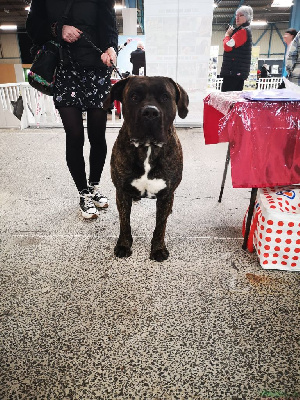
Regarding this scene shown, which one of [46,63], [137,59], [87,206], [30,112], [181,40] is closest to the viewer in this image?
[46,63]

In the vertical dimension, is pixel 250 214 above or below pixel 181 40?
below

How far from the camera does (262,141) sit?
5.20ft

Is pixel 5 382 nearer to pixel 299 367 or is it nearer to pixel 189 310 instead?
pixel 189 310

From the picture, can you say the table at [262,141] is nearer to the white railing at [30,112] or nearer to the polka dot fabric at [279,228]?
the polka dot fabric at [279,228]

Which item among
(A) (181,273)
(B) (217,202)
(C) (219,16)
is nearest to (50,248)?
(A) (181,273)

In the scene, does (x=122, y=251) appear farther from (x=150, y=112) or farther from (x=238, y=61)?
(x=238, y=61)

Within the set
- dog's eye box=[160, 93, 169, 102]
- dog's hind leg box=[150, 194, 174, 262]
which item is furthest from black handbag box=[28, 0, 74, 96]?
dog's hind leg box=[150, 194, 174, 262]

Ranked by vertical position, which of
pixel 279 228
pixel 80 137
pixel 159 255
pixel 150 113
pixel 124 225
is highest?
pixel 150 113

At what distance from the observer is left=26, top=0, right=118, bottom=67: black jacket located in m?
1.91

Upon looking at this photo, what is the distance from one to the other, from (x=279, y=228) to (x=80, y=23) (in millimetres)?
1829

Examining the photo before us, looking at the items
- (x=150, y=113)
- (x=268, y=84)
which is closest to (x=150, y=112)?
(x=150, y=113)

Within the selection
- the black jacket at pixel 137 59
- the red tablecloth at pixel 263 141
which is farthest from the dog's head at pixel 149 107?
the black jacket at pixel 137 59

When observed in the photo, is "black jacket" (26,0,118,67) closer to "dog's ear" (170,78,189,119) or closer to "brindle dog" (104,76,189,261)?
"brindle dog" (104,76,189,261)

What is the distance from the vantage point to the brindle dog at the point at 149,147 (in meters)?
1.48
